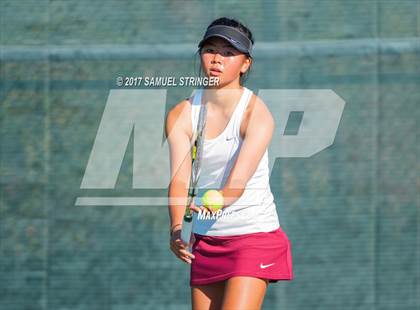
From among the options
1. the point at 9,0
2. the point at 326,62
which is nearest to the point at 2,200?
the point at 9,0

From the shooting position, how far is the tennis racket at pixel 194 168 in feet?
14.0

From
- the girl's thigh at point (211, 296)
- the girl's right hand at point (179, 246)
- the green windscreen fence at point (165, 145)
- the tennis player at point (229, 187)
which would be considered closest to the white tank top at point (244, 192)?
the tennis player at point (229, 187)

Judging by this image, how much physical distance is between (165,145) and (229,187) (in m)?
1.82

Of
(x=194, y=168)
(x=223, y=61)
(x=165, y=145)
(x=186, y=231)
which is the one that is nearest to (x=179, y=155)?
(x=194, y=168)

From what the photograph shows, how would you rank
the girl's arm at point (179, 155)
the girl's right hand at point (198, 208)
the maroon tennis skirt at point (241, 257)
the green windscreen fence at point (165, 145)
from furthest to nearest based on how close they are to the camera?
1. the green windscreen fence at point (165, 145)
2. the girl's arm at point (179, 155)
3. the maroon tennis skirt at point (241, 257)
4. the girl's right hand at point (198, 208)

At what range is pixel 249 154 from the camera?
412cm

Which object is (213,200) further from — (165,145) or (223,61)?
(165,145)

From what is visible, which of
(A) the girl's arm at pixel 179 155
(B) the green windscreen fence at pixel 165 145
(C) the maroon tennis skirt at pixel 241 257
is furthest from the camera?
(B) the green windscreen fence at pixel 165 145

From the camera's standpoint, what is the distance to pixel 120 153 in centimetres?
584

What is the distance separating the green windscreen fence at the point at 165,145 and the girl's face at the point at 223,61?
1.40 metres

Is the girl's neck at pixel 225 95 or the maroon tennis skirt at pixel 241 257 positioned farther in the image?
the girl's neck at pixel 225 95

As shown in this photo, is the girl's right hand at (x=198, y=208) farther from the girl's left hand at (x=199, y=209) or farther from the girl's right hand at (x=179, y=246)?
the girl's right hand at (x=179, y=246)

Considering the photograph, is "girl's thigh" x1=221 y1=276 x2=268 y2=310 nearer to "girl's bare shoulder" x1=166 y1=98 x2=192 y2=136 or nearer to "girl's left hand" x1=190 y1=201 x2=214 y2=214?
"girl's left hand" x1=190 y1=201 x2=214 y2=214

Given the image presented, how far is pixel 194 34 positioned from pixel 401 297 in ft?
5.92
